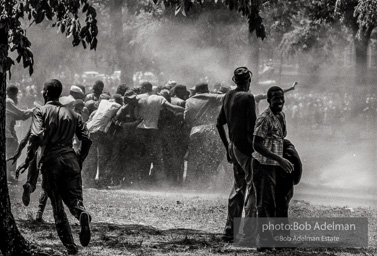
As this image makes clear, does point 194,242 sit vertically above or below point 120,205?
below

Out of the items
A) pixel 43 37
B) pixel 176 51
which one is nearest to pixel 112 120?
pixel 176 51

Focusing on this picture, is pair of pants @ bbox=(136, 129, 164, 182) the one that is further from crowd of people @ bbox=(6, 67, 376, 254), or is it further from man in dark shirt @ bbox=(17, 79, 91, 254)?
man in dark shirt @ bbox=(17, 79, 91, 254)

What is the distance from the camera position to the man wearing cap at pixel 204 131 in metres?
13.0

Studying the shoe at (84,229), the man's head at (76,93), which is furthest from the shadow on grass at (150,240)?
the man's head at (76,93)

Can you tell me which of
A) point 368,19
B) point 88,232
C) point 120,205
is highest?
point 368,19

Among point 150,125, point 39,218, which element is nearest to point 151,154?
point 150,125

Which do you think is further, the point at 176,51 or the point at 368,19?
the point at 176,51

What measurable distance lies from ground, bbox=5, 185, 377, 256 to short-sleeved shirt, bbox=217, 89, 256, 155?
42.3 inches

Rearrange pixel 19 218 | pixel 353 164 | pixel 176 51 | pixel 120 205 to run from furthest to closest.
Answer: pixel 176 51 < pixel 353 164 < pixel 120 205 < pixel 19 218

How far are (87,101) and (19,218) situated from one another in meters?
5.12

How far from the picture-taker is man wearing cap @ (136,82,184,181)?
1321 cm

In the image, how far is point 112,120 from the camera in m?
13.5

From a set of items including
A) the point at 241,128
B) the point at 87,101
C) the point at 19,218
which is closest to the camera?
the point at 241,128

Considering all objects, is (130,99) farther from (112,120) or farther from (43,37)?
(43,37)
